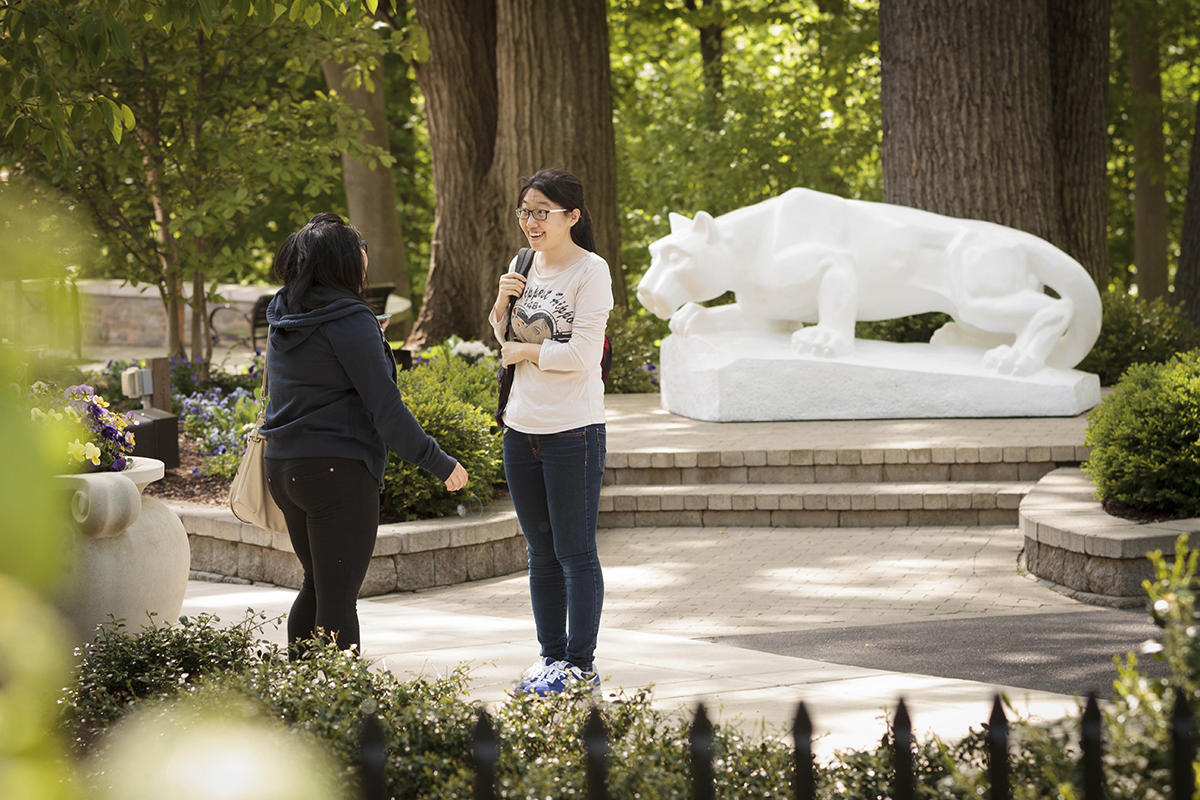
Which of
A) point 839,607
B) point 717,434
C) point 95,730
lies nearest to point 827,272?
point 717,434

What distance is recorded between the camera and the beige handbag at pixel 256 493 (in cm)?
467

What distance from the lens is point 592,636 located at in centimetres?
468

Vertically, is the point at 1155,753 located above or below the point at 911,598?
above

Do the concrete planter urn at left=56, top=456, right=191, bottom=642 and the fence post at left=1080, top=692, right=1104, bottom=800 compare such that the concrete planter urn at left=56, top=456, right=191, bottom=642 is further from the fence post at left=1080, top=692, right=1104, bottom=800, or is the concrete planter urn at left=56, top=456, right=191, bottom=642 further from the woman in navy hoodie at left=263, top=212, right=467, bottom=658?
the fence post at left=1080, top=692, right=1104, bottom=800

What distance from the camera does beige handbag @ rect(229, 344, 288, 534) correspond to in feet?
15.3

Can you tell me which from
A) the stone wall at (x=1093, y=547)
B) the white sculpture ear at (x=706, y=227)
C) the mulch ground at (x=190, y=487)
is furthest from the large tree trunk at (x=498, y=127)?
the stone wall at (x=1093, y=547)

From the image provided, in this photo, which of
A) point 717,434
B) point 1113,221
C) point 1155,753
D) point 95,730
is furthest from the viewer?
point 1113,221

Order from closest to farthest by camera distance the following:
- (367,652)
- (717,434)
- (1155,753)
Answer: (1155,753) → (367,652) → (717,434)

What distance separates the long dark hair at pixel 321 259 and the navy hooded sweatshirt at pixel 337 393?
0.12 feet

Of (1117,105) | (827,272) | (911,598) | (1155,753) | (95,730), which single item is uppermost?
(1117,105)

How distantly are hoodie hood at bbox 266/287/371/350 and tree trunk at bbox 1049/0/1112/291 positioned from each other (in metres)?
11.1

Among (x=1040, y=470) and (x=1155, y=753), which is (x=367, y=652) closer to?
(x=1155, y=753)

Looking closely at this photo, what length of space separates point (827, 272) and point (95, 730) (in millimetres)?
7912

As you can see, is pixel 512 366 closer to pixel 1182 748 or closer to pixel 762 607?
pixel 762 607
